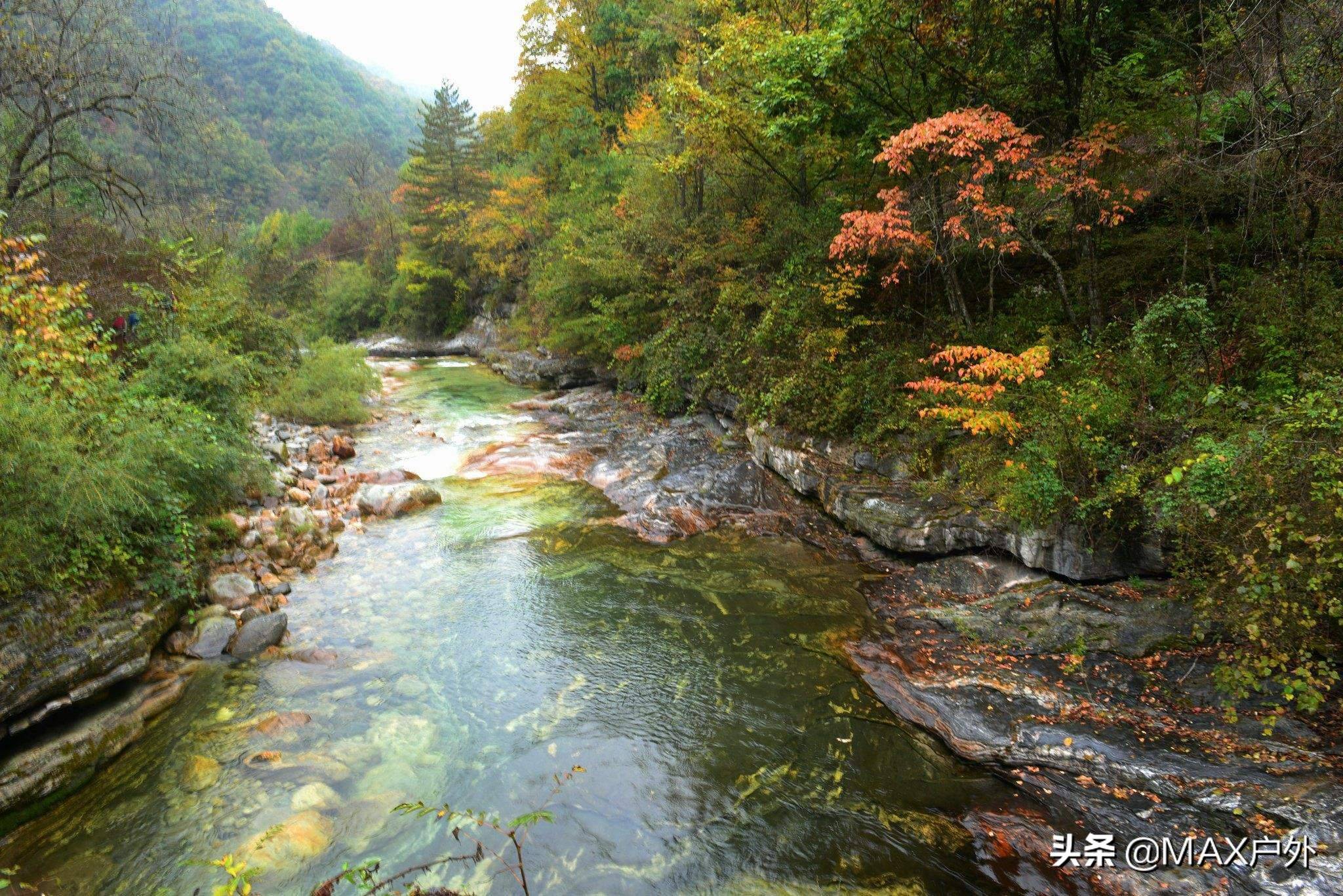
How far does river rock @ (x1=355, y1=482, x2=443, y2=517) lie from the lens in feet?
32.3

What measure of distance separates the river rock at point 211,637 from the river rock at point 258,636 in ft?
0.23

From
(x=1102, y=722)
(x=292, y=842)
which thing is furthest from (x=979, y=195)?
(x=292, y=842)

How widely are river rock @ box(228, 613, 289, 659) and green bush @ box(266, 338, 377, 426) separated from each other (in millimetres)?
9856

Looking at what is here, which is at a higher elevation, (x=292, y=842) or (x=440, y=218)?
(x=440, y=218)

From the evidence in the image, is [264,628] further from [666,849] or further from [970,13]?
[970,13]

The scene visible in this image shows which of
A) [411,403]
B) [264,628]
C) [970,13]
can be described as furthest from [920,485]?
[411,403]

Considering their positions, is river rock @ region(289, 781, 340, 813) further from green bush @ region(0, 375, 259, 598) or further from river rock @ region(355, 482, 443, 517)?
river rock @ region(355, 482, 443, 517)

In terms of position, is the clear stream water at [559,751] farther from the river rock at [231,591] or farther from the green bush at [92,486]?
the green bush at [92,486]

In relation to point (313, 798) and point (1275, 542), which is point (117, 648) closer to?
point (313, 798)

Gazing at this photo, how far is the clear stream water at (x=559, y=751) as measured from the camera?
3.92m

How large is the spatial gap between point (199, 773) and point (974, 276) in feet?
36.4

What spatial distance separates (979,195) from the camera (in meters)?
6.86

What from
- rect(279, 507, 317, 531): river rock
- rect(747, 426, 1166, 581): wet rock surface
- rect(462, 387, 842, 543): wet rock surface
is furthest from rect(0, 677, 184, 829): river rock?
rect(747, 426, 1166, 581): wet rock surface

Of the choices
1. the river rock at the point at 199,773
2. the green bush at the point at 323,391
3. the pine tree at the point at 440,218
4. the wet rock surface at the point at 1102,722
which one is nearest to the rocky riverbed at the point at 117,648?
the river rock at the point at 199,773
